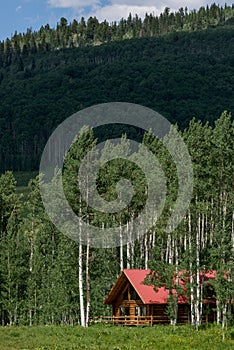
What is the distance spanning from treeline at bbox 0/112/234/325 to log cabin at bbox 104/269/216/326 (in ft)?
7.48

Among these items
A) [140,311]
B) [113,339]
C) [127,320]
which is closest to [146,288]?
[140,311]

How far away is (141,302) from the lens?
53.9 metres

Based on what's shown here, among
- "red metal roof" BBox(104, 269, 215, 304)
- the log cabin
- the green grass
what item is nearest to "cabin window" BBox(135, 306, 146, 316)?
the log cabin

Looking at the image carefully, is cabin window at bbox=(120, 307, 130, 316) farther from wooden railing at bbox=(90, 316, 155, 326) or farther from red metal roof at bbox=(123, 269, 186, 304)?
red metal roof at bbox=(123, 269, 186, 304)

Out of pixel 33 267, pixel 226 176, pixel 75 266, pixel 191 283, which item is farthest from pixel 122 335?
pixel 33 267

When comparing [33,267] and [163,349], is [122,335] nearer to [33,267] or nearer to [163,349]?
[163,349]

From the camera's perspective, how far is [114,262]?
62.5 m

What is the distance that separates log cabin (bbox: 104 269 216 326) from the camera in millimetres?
51562

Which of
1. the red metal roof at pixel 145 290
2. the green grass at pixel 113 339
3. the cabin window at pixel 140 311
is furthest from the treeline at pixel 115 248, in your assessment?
the cabin window at pixel 140 311

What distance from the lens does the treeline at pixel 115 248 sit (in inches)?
1868

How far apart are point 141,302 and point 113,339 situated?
1539 cm

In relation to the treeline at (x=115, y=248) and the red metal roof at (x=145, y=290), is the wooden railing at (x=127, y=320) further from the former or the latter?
the treeline at (x=115, y=248)

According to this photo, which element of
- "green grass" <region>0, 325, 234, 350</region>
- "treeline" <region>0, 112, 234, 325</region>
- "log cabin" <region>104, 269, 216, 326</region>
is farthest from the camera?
"log cabin" <region>104, 269, 216, 326</region>

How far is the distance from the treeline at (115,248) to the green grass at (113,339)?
10.5ft
